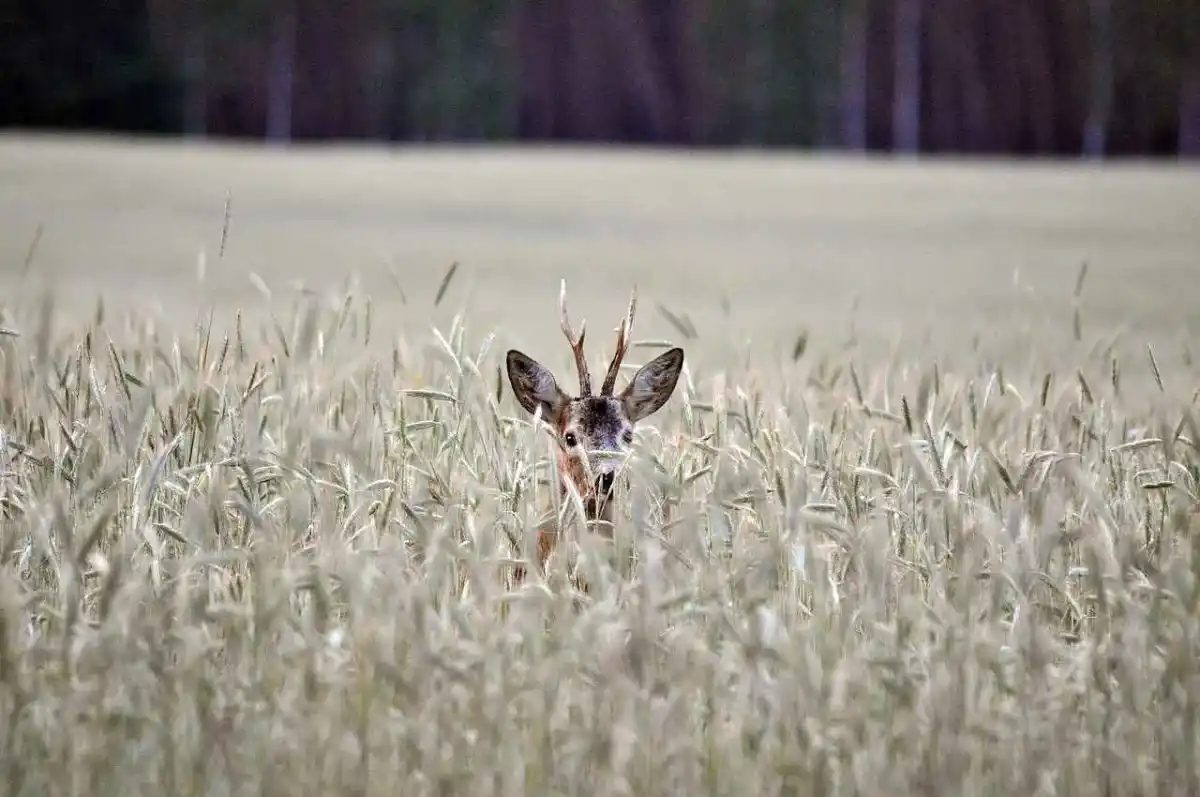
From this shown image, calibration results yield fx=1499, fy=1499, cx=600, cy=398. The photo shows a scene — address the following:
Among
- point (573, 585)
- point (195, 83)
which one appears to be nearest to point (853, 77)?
point (195, 83)

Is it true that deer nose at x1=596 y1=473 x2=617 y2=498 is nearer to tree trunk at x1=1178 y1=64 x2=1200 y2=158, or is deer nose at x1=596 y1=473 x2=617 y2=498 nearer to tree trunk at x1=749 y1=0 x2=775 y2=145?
tree trunk at x1=1178 y1=64 x2=1200 y2=158

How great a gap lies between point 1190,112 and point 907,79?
5165 millimetres

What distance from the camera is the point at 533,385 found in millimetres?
3904

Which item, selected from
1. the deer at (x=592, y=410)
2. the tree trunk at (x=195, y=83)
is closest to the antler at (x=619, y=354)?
the deer at (x=592, y=410)

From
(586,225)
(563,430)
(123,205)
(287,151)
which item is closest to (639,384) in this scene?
(563,430)

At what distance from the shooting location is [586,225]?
1588 cm

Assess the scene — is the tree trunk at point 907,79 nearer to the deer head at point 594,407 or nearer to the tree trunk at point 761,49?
the tree trunk at point 761,49

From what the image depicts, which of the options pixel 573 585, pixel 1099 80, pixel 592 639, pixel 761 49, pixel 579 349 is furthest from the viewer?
pixel 761 49

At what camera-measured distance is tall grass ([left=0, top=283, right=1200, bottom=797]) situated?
259 centimetres

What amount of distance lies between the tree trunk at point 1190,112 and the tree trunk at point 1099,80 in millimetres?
939

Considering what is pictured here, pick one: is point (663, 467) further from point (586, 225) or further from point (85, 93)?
point (85, 93)

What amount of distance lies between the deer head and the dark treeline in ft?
50.2

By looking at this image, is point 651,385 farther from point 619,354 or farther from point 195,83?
point 195,83

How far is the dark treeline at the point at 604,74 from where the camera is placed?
798 inches
